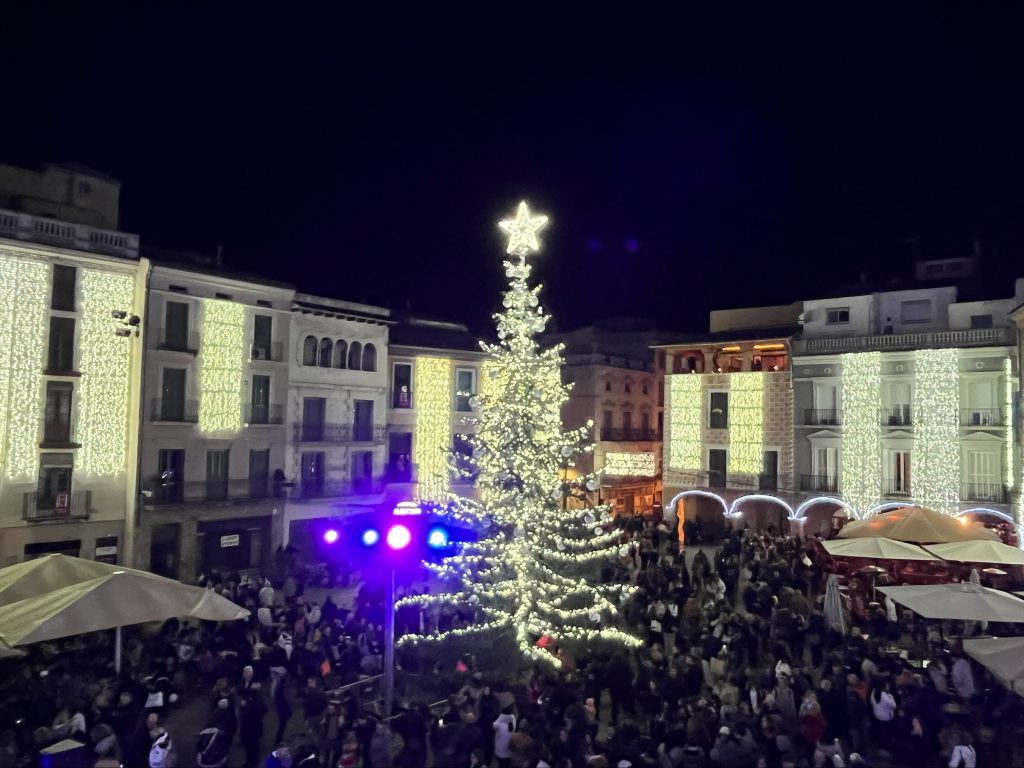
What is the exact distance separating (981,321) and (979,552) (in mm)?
17886

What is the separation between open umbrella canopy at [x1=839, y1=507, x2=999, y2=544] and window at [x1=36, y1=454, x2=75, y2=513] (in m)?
22.9

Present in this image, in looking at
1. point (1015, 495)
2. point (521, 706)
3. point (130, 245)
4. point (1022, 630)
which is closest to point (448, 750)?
point (521, 706)

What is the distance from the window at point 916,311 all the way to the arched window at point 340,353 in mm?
23586

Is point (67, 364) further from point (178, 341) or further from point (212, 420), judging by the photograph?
point (212, 420)

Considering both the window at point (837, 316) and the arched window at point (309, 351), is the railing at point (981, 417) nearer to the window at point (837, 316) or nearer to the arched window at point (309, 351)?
the window at point (837, 316)

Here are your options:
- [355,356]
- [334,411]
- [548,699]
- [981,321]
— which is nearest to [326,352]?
[355,356]

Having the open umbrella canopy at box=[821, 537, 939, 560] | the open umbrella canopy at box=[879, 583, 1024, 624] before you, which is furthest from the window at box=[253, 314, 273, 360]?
the open umbrella canopy at box=[879, 583, 1024, 624]

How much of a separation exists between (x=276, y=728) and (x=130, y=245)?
63.5 ft

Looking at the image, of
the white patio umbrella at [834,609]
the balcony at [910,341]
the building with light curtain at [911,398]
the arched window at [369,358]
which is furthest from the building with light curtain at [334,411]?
the white patio umbrella at [834,609]

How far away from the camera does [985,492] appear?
2934 centimetres

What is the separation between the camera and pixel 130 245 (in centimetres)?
2675

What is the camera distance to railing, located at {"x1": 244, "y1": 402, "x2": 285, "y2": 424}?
97.7ft

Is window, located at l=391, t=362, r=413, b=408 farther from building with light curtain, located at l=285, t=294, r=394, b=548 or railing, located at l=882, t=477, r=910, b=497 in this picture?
railing, located at l=882, t=477, r=910, b=497

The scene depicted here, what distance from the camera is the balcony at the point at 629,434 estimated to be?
43.3 metres
